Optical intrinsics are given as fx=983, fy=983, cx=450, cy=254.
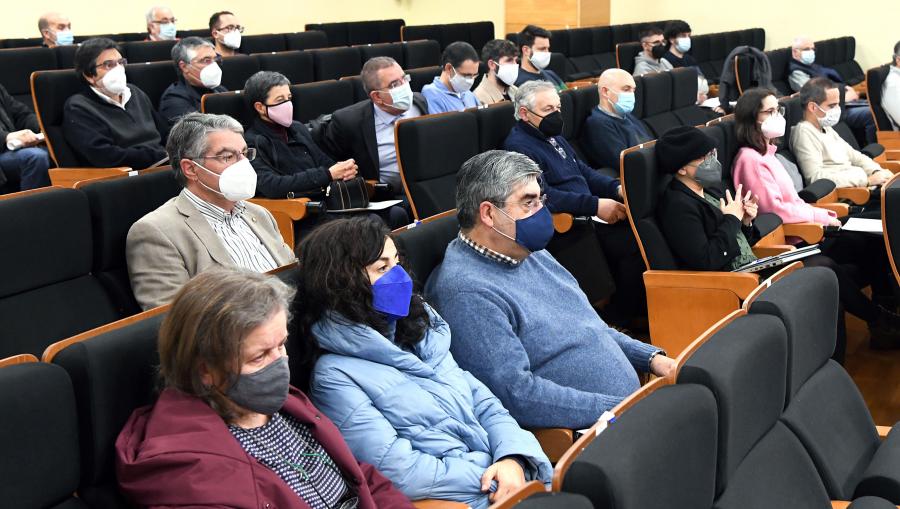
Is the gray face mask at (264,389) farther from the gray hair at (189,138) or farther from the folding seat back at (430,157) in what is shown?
the folding seat back at (430,157)

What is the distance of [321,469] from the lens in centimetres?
161

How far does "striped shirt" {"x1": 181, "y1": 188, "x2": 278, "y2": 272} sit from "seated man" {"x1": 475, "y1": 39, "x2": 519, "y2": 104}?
3.17 m

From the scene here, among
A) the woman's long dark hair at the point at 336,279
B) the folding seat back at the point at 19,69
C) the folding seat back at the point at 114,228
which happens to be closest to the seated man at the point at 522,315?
the woman's long dark hair at the point at 336,279

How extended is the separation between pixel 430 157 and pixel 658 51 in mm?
5253

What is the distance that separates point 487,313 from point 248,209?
0.86m

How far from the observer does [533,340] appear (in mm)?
2225

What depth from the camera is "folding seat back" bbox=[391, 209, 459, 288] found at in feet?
7.30

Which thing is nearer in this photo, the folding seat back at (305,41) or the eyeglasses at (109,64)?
the eyeglasses at (109,64)

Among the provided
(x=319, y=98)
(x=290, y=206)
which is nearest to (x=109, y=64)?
(x=319, y=98)

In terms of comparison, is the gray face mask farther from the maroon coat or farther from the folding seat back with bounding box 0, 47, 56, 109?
the folding seat back with bounding box 0, 47, 56, 109

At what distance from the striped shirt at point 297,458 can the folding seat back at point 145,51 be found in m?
5.32

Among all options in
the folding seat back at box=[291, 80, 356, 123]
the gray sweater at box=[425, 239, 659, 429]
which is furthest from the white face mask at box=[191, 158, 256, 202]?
the folding seat back at box=[291, 80, 356, 123]

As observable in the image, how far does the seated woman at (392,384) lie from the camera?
1769mm

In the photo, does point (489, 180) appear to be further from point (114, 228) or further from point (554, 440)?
point (114, 228)
